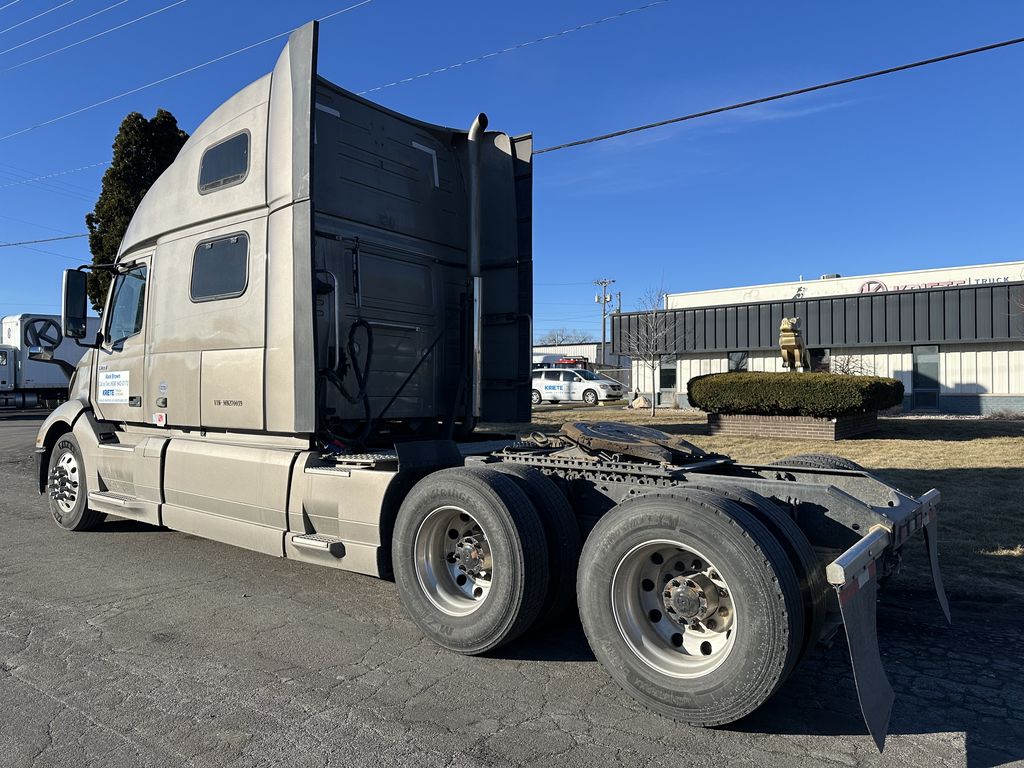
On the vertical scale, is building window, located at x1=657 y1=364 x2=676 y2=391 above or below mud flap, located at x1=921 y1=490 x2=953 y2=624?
above

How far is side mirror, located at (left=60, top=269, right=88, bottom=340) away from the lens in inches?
280

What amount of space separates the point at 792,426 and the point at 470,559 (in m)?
12.8

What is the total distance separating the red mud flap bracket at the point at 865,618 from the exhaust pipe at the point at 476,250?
A: 3647 mm

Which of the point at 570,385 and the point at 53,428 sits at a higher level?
the point at 570,385

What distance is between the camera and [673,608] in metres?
3.52

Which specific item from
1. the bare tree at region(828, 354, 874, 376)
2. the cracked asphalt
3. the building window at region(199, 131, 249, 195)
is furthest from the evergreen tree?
the bare tree at region(828, 354, 874, 376)

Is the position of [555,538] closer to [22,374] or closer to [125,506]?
[125,506]

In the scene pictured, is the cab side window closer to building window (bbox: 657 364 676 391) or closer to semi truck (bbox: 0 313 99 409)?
building window (bbox: 657 364 676 391)

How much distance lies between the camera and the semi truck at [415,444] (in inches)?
134

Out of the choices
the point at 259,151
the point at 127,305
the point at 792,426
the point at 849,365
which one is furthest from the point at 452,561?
the point at 849,365

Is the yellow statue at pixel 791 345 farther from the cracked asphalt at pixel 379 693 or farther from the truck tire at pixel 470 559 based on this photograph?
the truck tire at pixel 470 559

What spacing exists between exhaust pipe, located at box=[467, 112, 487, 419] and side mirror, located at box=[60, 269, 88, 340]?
12.4 feet

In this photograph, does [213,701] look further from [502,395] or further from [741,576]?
[502,395]

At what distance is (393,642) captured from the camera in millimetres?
4441
